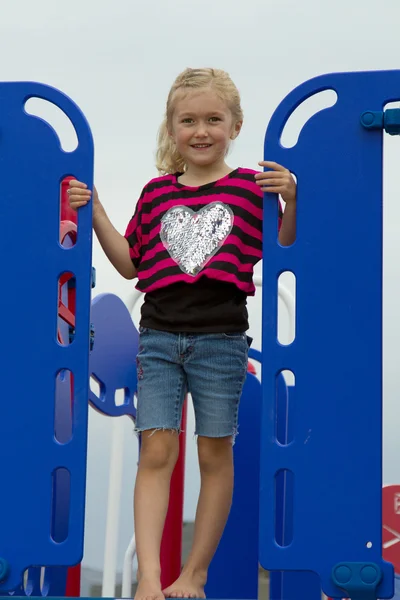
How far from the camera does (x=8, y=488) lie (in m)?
2.26

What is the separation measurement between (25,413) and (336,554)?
29.6 inches

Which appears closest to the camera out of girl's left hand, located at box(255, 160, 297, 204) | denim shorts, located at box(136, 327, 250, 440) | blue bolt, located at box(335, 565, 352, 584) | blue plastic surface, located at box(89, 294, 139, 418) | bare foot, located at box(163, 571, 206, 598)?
blue bolt, located at box(335, 565, 352, 584)

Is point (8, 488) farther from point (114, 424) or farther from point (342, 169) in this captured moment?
point (114, 424)

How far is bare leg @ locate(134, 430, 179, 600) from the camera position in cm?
234

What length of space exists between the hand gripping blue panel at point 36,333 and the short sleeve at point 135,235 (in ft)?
1.00

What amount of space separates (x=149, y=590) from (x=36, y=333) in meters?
0.63

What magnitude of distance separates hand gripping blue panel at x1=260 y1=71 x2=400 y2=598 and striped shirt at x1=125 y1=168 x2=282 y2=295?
8.0 inches

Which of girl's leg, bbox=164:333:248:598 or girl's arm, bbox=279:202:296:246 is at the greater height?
girl's arm, bbox=279:202:296:246

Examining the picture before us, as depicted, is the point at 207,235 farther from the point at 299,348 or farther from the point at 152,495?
the point at 152,495


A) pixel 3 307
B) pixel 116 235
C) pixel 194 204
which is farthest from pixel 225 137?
pixel 3 307

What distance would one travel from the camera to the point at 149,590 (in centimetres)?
223

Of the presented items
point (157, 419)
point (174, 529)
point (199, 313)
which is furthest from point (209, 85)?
point (174, 529)

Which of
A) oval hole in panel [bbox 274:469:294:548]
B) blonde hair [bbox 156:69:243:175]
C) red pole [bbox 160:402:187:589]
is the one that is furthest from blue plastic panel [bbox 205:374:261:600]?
blonde hair [bbox 156:69:243:175]

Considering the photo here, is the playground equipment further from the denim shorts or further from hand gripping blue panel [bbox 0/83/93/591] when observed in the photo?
the denim shorts
